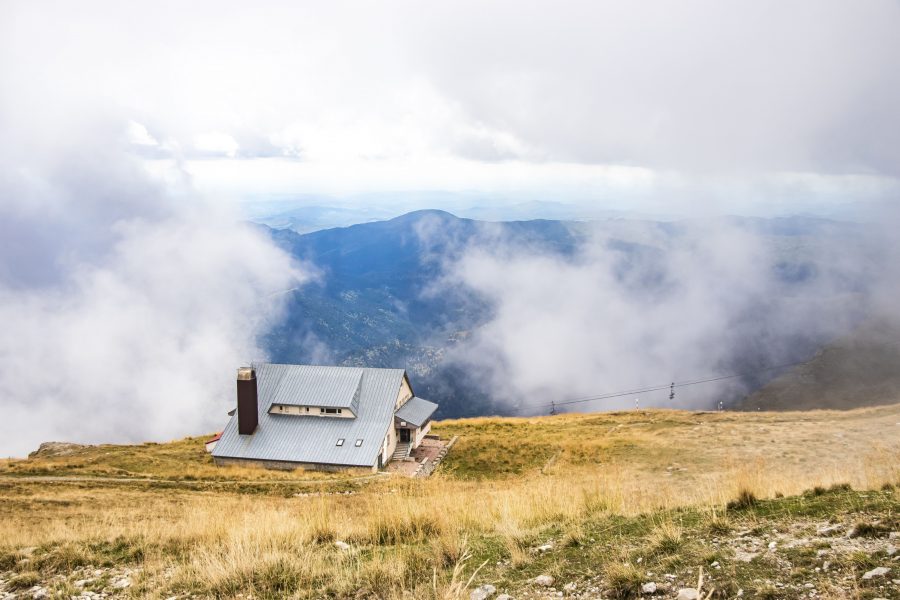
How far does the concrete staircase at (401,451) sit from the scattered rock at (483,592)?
34.8 metres

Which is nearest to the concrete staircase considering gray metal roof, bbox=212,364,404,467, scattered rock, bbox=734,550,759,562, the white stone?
gray metal roof, bbox=212,364,404,467

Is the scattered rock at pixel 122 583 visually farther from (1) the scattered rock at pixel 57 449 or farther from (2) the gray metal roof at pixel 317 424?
(1) the scattered rock at pixel 57 449

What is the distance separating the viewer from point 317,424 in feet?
131

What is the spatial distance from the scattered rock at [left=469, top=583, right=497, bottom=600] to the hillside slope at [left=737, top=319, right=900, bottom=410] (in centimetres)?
14521

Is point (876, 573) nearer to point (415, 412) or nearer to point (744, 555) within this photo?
point (744, 555)

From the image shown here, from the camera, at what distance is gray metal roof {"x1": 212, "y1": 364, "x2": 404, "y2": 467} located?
37719 millimetres

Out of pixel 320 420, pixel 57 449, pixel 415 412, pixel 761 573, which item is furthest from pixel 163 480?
pixel 761 573

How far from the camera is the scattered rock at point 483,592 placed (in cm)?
586

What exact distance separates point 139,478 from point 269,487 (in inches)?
358

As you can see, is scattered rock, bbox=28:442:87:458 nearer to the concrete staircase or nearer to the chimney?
the chimney

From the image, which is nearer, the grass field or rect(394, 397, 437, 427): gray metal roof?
the grass field

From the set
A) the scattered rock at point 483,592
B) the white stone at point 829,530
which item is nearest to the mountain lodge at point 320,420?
the scattered rock at point 483,592

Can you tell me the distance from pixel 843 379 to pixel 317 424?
543 feet

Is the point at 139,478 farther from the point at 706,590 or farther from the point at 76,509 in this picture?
the point at 706,590
